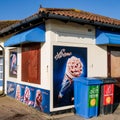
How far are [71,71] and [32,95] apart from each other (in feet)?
6.43

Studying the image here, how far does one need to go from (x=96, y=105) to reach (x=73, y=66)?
1.72m

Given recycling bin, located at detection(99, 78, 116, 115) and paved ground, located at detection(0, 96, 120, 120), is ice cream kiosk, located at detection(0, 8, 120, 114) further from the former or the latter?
recycling bin, located at detection(99, 78, 116, 115)

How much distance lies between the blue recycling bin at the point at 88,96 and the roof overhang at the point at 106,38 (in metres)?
1.83

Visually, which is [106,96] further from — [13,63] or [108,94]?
[13,63]

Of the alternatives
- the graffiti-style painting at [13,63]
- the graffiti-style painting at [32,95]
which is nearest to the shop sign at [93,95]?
the graffiti-style painting at [32,95]

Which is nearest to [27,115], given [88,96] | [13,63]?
[88,96]

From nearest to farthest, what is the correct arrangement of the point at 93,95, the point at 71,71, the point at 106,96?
the point at 93,95
the point at 106,96
the point at 71,71

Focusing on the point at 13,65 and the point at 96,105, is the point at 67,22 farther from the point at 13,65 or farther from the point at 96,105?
the point at 13,65

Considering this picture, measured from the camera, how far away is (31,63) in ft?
30.1

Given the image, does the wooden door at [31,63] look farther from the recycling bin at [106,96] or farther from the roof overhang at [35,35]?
the recycling bin at [106,96]

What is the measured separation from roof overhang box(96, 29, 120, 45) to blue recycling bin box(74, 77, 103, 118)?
6.01 ft

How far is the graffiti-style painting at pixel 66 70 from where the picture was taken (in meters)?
8.05

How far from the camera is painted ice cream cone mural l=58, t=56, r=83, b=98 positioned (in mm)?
8250

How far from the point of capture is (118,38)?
9297mm
